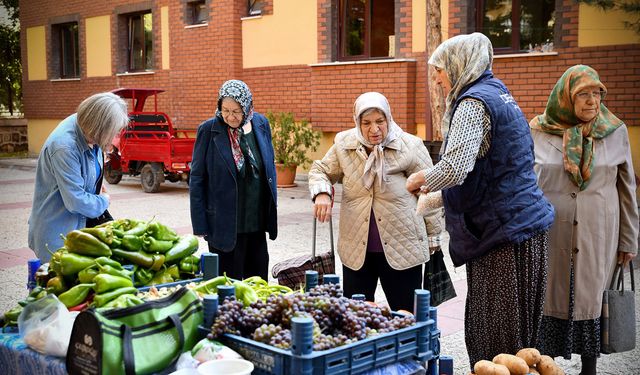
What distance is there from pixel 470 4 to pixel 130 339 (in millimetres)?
12460

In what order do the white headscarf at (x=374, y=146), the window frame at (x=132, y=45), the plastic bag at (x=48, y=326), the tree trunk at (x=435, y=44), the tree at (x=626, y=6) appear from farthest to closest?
the window frame at (x=132, y=45) < the tree trunk at (x=435, y=44) < the tree at (x=626, y=6) < the white headscarf at (x=374, y=146) < the plastic bag at (x=48, y=326)

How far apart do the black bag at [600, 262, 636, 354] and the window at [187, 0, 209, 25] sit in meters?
16.1

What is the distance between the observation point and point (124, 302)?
9.40ft

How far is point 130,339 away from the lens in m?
2.50

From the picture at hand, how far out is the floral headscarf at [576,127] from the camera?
435cm

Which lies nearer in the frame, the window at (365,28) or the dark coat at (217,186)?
the dark coat at (217,186)

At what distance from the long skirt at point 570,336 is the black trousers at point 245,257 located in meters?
1.92

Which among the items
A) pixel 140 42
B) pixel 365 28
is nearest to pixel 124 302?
pixel 365 28

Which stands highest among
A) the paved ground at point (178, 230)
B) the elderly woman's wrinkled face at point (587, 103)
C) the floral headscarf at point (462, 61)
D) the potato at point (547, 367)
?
the floral headscarf at point (462, 61)

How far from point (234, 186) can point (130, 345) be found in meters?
2.66

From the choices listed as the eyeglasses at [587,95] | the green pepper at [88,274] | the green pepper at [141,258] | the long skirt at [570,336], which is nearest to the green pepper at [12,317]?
the green pepper at [88,274]

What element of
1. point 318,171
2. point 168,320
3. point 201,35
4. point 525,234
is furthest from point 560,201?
point 201,35

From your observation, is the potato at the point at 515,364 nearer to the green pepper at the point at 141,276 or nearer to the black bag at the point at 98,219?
the green pepper at the point at 141,276

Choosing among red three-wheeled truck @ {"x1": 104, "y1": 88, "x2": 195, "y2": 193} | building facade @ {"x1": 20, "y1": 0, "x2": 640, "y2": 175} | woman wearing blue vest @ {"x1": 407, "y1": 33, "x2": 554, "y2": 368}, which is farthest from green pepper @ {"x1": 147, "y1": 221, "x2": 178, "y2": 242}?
red three-wheeled truck @ {"x1": 104, "y1": 88, "x2": 195, "y2": 193}
